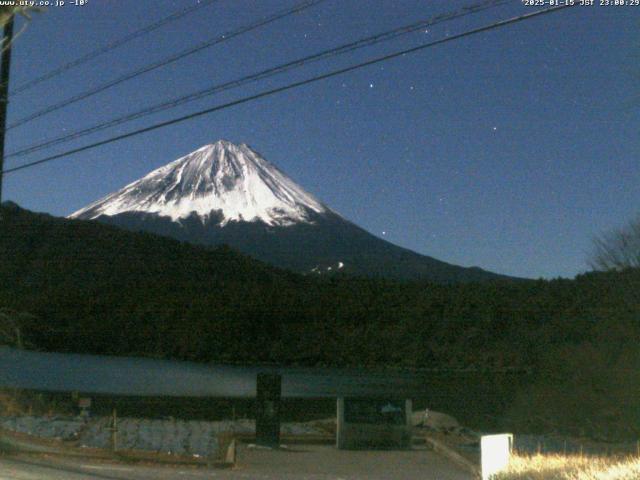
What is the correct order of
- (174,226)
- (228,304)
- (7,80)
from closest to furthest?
1. (7,80)
2. (228,304)
3. (174,226)

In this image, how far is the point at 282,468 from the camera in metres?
16.2

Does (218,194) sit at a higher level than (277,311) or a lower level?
higher

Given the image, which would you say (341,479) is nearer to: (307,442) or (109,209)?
(307,442)

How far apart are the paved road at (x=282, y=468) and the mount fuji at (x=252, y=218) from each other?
48.7 meters

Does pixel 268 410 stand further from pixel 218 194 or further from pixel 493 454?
pixel 218 194

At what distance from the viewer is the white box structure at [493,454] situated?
1023cm

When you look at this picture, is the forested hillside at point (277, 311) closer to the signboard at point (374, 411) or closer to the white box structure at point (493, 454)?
the signboard at point (374, 411)

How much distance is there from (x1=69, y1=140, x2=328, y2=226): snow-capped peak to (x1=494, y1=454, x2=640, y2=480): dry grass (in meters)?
66.3

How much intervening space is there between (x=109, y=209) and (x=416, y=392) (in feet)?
173

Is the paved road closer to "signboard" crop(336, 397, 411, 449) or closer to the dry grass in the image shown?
"signboard" crop(336, 397, 411, 449)

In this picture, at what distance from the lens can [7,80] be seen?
1534 cm

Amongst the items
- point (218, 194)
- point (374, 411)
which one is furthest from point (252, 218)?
point (374, 411)

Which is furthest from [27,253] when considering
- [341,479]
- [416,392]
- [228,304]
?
[341,479]

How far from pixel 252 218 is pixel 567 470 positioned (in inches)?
2884
